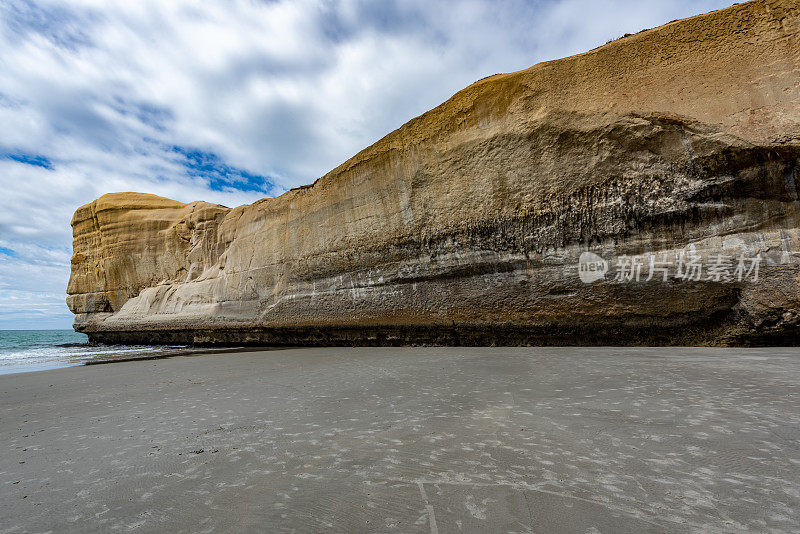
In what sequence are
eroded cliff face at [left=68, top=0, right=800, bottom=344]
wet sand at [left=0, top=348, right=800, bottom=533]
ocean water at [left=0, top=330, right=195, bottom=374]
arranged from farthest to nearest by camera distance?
1. ocean water at [left=0, top=330, right=195, bottom=374]
2. eroded cliff face at [left=68, top=0, right=800, bottom=344]
3. wet sand at [left=0, top=348, right=800, bottom=533]

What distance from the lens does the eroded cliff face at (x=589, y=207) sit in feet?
17.0

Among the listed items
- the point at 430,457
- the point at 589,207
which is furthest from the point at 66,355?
the point at 589,207

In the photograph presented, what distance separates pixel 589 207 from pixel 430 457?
5.66 meters

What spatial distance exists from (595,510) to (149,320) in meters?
17.7

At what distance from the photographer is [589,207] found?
6176mm

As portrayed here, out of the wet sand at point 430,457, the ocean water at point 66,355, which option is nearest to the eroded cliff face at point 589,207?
the wet sand at point 430,457

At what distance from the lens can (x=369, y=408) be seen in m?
2.83

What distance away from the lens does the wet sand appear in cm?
131

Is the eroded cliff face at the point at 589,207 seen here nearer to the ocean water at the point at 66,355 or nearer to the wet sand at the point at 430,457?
the wet sand at the point at 430,457

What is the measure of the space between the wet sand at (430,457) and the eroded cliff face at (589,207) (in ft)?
7.13

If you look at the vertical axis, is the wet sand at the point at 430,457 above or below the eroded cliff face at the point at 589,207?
below

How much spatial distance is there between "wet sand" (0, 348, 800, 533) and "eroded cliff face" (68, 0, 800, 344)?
2.17 metres

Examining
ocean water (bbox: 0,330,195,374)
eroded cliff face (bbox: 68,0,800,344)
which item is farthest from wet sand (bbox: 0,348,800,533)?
ocean water (bbox: 0,330,195,374)

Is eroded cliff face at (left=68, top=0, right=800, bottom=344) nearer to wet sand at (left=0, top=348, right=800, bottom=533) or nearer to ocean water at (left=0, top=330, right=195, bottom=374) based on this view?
wet sand at (left=0, top=348, right=800, bottom=533)
